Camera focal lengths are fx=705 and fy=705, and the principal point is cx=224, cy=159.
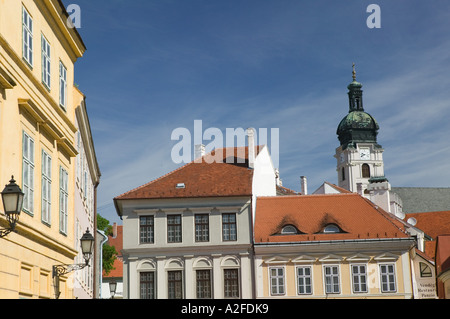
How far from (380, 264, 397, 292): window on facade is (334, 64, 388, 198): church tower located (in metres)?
81.1

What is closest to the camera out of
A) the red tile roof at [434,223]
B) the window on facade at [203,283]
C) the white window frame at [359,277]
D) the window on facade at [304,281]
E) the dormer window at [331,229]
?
the white window frame at [359,277]

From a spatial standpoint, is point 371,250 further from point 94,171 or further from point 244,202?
point 94,171

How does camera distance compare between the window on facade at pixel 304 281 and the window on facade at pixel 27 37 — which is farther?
the window on facade at pixel 304 281

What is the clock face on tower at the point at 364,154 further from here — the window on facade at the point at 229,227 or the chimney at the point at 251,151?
the window on facade at the point at 229,227

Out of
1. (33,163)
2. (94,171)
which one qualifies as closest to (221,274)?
(94,171)

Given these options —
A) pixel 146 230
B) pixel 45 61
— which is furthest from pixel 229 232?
pixel 45 61

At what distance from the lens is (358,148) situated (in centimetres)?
12494

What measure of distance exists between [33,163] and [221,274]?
28518mm

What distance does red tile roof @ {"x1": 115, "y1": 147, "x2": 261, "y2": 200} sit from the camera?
4419 cm

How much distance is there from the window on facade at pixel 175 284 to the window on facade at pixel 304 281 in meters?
7.13

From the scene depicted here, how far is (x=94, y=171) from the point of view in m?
32.8

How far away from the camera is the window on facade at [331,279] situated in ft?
139

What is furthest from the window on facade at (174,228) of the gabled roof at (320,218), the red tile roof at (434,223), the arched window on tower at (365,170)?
the arched window on tower at (365,170)

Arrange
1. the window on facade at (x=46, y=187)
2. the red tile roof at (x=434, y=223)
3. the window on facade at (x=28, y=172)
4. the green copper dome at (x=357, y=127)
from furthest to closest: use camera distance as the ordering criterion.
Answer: the green copper dome at (x=357, y=127)
the red tile roof at (x=434, y=223)
the window on facade at (x=46, y=187)
the window on facade at (x=28, y=172)
